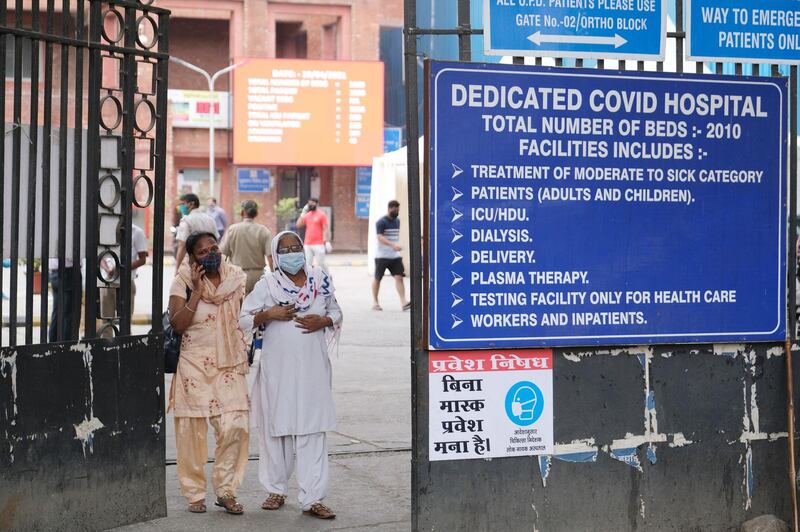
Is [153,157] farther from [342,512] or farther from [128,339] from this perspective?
[342,512]

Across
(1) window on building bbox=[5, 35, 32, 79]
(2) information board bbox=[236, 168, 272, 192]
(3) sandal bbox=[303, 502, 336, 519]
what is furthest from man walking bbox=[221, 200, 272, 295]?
(2) information board bbox=[236, 168, 272, 192]

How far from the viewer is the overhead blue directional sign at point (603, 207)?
5.77 metres

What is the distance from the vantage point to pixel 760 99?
620cm

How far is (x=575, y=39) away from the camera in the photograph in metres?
5.90

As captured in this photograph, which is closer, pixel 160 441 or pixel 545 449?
pixel 545 449

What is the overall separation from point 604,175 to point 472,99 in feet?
2.42

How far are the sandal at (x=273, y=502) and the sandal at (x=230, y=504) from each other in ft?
0.44

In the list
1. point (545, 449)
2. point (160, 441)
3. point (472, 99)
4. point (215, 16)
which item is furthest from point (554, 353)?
point (215, 16)

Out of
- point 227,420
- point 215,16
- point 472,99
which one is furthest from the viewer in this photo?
point 215,16

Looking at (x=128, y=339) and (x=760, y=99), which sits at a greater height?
(x=760, y=99)

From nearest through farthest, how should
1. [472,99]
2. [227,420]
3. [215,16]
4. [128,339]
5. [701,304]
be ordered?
[472,99] < [701,304] < [128,339] < [227,420] < [215,16]

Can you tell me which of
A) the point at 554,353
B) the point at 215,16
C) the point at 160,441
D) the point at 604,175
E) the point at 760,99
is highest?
the point at 215,16

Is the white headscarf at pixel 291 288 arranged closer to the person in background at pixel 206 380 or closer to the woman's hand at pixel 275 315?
the woman's hand at pixel 275 315

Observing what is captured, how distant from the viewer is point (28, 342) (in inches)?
248
